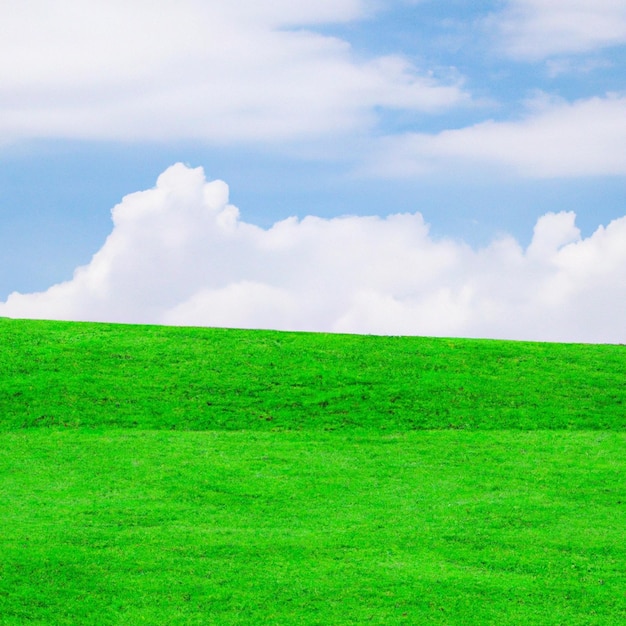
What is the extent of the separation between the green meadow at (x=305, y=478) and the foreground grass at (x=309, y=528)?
0.04m

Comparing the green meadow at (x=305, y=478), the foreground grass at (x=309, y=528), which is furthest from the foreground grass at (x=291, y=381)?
the foreground grass at (x=309, y=528)

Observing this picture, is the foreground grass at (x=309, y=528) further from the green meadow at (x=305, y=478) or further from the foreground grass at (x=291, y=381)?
the foreground grass at (x=291, y=381)

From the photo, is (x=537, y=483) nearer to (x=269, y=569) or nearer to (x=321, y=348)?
(x=269, y=569)

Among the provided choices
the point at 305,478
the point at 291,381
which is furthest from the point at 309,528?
the point at 291,381

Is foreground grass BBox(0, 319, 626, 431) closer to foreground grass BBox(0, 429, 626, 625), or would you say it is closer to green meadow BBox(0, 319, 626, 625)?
green meadow BBox(0, 319, 626, 625)

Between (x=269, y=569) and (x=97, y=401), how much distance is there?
880 centimetres

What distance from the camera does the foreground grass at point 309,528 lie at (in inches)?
422

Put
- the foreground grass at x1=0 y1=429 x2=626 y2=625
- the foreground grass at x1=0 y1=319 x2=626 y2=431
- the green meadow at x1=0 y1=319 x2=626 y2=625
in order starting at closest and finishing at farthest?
the foreground grass at x1=0 y1=429 x2=626 y2=625
the green meadow at x1=0 y1=319 x2=626 y2=625
the foreground grass at x1=0 y1=319 x2=626 y2=431

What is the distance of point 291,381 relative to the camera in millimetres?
20156

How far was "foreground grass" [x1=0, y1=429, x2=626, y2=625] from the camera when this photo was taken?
35.2 feet

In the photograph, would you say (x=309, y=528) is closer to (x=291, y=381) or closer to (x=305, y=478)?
(x=305, y=478)

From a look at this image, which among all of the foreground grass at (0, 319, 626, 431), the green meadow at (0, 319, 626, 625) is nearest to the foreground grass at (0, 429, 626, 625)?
the green meadow at (0, 319, 626, 625)

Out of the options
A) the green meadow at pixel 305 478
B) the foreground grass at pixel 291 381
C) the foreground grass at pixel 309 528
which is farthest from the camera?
the foreground grass at pixel 291 381

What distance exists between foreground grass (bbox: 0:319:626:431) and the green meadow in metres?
0.07
